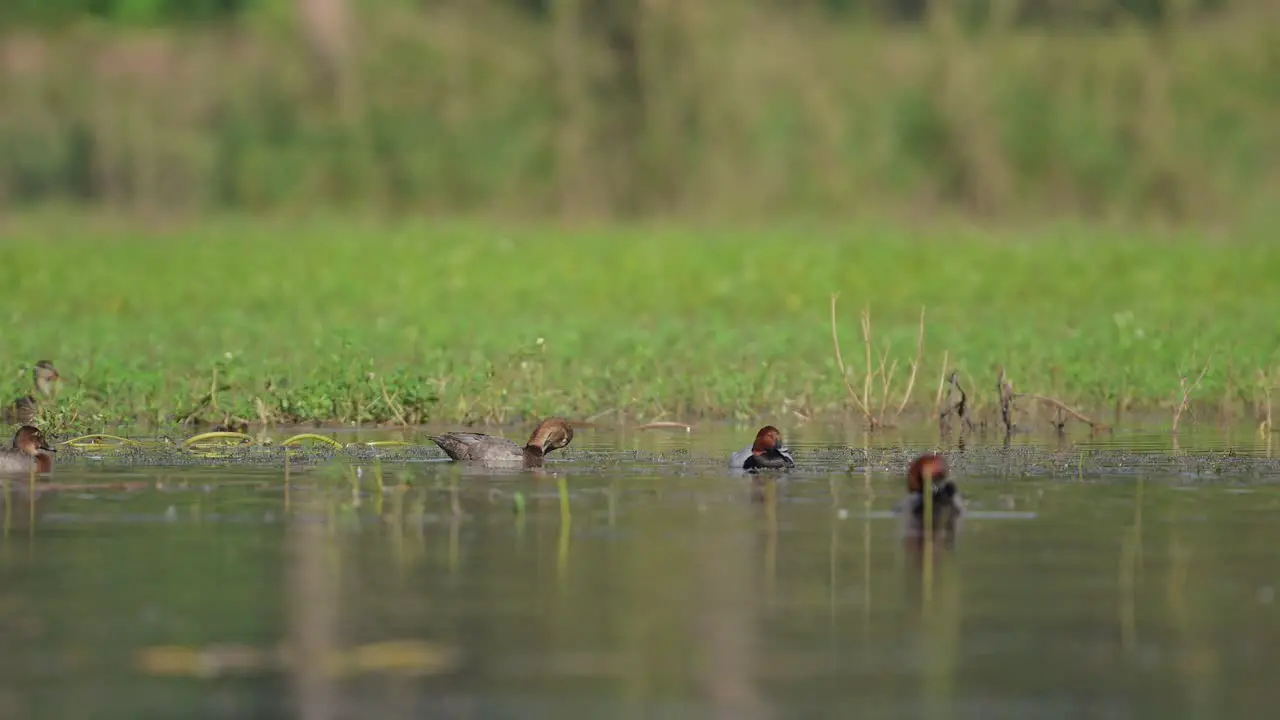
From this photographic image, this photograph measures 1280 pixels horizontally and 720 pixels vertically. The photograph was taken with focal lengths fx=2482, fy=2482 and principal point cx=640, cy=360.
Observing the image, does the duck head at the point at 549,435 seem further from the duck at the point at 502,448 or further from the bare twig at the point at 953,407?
the bare twig at the point at 953,407

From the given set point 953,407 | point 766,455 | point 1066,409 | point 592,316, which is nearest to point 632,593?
point 766,455

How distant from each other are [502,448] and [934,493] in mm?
3402

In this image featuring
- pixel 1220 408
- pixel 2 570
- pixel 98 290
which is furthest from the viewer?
pixel 98 290

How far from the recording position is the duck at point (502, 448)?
13.7 meters

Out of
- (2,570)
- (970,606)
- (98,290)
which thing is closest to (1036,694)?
(970,606)

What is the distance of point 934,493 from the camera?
1105cm

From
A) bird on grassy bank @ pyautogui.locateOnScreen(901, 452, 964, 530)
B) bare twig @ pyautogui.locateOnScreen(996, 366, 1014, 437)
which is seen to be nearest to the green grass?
bare twig @ pyautogui.locateOnScreen(996, 366, 1014, 437)

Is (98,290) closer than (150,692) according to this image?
No

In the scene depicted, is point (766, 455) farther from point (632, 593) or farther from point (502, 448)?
point (632, 593)

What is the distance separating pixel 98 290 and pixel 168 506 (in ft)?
50.3

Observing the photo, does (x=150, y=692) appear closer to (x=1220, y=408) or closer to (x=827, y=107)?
(x=1220, y=408)

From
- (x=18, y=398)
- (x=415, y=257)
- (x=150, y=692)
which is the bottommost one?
(x=150, y=692)

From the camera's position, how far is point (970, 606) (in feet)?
29.1

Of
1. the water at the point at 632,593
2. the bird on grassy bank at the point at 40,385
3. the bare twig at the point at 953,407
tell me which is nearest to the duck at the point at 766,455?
the water at the point at 632,593
